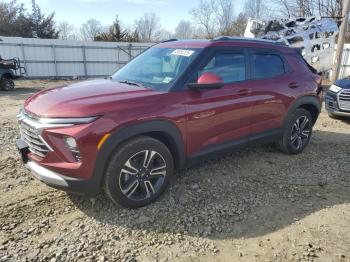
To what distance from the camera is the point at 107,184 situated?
3.22m

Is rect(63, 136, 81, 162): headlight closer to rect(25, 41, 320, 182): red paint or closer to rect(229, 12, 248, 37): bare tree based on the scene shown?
rect(25, 41, 320, 182): red paint

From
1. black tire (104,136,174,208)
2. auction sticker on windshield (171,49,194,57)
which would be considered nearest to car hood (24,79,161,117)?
black tire (104,136,174,208)

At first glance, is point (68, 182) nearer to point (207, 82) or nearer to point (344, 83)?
point (207, 82)

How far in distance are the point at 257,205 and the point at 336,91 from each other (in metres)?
5.58

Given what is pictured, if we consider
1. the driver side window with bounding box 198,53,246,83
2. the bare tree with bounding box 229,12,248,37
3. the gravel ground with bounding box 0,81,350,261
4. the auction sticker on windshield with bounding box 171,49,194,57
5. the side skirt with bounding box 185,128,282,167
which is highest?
the bare tree with bounding box 229,12,248,37

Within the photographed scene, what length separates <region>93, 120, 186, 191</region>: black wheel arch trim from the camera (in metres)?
3.06

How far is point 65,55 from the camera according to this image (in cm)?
1917

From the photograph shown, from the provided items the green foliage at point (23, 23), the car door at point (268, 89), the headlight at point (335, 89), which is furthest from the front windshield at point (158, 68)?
the green foliage at point (23, 23)

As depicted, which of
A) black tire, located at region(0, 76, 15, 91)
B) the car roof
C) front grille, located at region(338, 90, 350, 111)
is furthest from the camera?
black tire, located at region(0, 76, 15, 91)

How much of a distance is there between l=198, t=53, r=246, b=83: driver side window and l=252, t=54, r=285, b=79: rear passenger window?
261 mm

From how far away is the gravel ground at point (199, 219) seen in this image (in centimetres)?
291

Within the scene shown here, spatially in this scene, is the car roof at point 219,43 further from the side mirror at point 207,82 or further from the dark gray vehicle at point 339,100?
the dark gray vehicle at point 339,100

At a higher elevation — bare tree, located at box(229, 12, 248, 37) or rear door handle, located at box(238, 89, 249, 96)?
bare tree, located at box(229, 12, 248, 37)

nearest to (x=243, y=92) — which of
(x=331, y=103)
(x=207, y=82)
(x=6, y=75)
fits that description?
(x=207, y=82)
